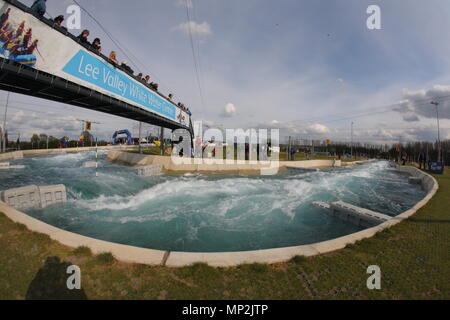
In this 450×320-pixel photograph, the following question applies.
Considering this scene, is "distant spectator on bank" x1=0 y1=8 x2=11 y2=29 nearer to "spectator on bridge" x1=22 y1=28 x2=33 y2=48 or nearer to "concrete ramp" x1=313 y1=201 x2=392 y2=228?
"spectator on bridge" x1=22 y1=28 x2=33 y2=48

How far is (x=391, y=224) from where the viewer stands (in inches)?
234

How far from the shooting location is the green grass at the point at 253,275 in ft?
10.1

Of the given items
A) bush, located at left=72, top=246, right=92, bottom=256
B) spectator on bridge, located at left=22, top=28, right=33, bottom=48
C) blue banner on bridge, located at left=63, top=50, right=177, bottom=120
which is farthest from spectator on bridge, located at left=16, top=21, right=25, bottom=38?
bush, located at left=72, top=246, right=92, bottom=256

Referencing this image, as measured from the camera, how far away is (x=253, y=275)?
3.53 meters

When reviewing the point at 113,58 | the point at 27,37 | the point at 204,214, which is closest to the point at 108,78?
the point at 113,58

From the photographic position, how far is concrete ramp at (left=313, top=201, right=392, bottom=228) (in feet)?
23.7

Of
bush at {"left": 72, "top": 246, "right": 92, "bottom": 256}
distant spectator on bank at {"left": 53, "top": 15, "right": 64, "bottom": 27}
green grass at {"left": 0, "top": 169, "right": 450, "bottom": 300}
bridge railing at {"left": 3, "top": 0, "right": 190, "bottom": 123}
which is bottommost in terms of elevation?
green grass at {"left": 0, "top": 169, "right": 450, "bottom": 300}

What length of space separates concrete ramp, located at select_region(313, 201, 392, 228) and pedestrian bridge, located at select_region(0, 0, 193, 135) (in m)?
13.5

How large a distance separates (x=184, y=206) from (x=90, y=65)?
8419 millimetres

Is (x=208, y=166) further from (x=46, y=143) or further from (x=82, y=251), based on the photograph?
(x=46, y=143)
